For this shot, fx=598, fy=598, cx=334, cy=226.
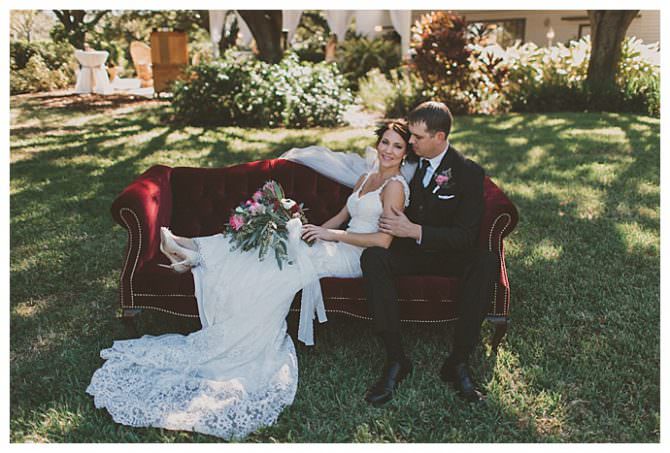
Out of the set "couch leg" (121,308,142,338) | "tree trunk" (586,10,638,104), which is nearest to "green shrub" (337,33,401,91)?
"tree trunk" (586,10,638,104)

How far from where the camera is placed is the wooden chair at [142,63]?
66.2 feet

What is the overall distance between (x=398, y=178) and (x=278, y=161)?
1272 millimetres

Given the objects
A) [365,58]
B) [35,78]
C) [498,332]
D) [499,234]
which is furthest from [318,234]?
[35,78]

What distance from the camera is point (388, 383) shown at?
10.8 feet

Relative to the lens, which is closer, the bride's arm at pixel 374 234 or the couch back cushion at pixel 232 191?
the bride's arm at pixel 374 234

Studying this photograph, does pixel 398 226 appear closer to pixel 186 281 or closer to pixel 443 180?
pixel 443 180

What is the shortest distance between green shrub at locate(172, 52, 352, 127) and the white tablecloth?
21.8 ft

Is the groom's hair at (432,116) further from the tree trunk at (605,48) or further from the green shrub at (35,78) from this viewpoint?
the green shrub at (35,78)

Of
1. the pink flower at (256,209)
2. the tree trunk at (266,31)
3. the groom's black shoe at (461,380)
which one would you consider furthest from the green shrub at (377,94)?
the groom's black shoe at (461,380)

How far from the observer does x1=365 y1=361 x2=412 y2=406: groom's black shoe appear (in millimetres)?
3208

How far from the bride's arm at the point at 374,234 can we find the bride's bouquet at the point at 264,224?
6.8 inches

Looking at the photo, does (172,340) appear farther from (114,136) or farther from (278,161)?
(114,136)

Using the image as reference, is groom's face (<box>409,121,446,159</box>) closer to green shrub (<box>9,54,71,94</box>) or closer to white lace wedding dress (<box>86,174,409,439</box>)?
white lace wedding dress (<box>86,174,409,439</box>)
